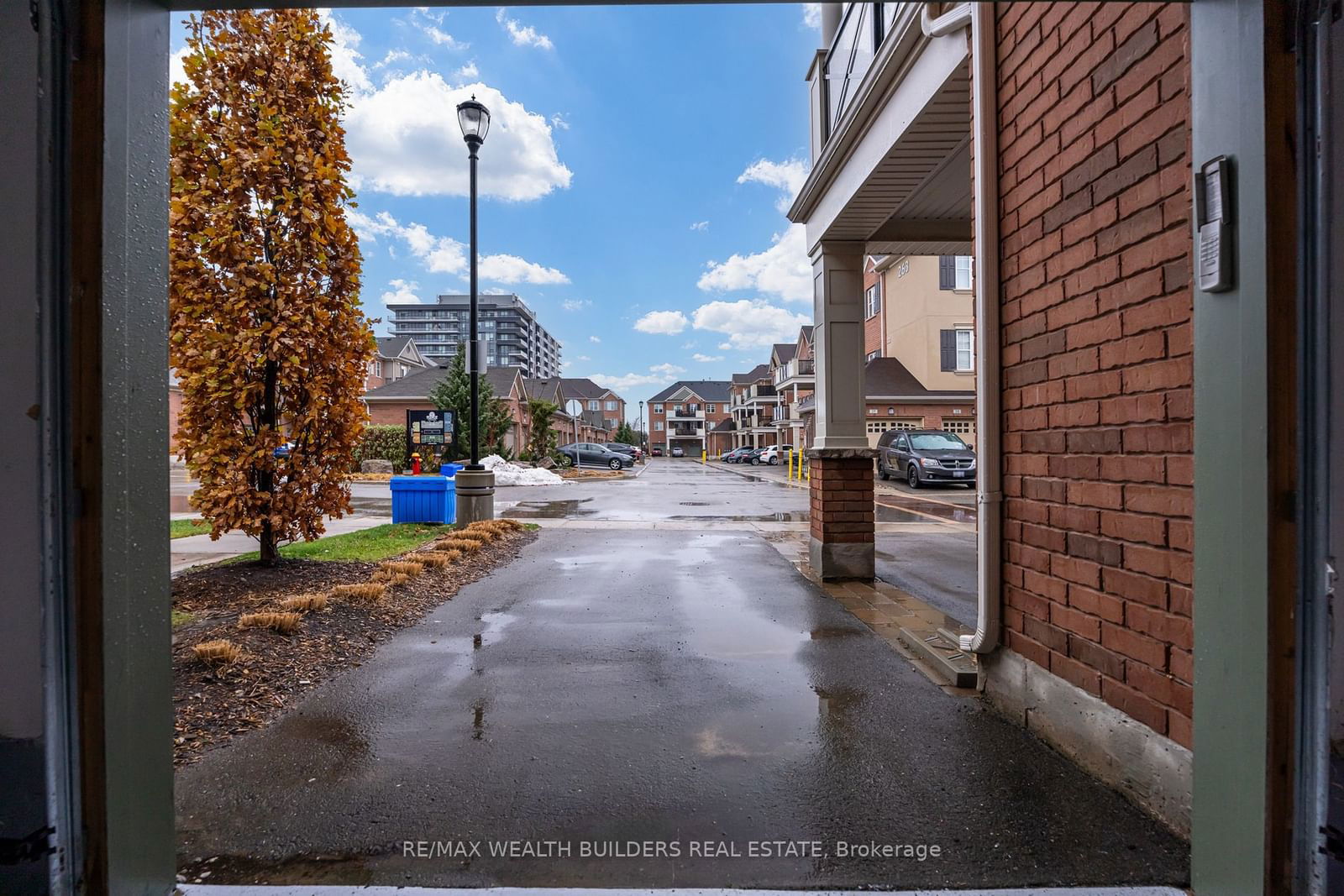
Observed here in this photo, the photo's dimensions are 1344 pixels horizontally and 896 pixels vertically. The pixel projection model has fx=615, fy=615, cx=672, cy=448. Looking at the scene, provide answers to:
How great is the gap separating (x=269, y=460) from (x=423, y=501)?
4568mm

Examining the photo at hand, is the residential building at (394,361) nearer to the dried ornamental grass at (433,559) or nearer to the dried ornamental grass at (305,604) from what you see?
the dried ornamental grass at (433,559)

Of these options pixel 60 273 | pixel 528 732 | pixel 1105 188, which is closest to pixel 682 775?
pixel 528 732

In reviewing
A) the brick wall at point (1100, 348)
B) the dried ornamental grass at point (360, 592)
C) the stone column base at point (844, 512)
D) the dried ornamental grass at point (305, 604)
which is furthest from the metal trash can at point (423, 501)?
the brick wall at point (1100, 348)

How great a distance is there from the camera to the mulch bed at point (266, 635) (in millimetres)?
3150

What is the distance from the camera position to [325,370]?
613 centimetres

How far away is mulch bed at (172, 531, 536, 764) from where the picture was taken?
315 centimetres

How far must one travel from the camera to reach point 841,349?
20.6ft

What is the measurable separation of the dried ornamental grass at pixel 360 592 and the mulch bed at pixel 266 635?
0.25 feet

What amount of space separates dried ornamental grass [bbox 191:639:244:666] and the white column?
508cm

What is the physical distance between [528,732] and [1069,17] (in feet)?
13.5

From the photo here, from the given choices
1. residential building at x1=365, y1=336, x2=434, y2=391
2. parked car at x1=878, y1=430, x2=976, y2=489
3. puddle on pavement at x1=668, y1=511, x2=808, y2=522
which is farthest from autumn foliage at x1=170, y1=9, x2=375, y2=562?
residential building at x1=365, y1=336, x2=434, y2=391

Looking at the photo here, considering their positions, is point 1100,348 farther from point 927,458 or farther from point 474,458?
point 927,458

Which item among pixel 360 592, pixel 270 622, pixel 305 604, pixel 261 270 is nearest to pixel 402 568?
pixel 360 592

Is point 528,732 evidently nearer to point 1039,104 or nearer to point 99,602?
point 99,602
